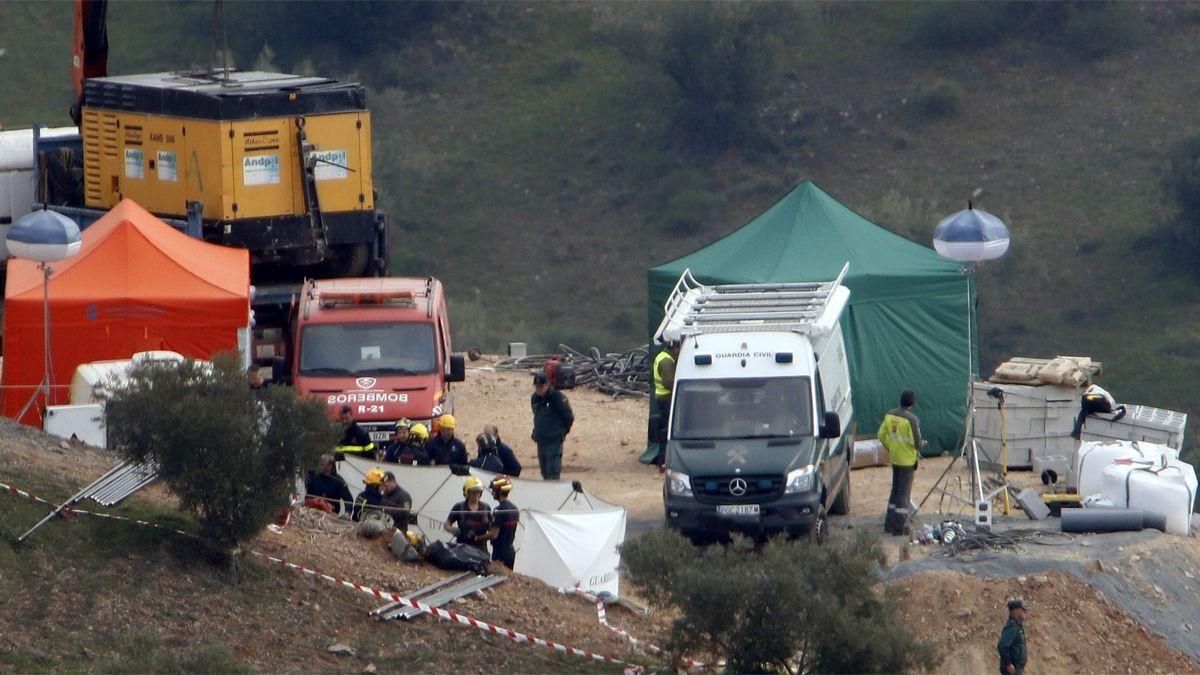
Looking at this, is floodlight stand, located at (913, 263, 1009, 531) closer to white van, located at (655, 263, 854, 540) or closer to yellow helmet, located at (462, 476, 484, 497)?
white van, located at (655, 263, 854, 540)

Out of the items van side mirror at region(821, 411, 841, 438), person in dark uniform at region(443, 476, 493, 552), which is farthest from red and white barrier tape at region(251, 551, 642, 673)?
van side mirror at region(821, 411, 841, 438)

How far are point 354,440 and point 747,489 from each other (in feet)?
12.9

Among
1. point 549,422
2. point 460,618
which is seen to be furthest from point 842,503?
point 460,618

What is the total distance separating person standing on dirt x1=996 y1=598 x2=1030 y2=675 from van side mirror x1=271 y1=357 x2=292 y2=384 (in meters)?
8.42

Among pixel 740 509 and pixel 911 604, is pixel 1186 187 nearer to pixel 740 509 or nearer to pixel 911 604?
pixel 740 509

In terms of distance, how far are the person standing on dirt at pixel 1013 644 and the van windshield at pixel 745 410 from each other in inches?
146

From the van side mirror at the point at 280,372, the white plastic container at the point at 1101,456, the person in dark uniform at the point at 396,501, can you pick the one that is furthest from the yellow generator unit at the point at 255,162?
Result: the white plastic container at the point at 1101,456

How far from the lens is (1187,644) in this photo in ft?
47.4

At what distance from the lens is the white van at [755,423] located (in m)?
16.0

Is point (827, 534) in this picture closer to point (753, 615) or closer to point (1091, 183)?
point (753, 615)

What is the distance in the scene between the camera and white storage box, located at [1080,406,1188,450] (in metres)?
18.4

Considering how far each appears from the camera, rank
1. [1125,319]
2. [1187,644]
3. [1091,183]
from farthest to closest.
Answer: [1091,183], [1125,319], [1187,644]

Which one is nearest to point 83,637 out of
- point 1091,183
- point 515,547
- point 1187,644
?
point 515,547

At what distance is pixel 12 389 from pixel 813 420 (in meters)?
7.86
